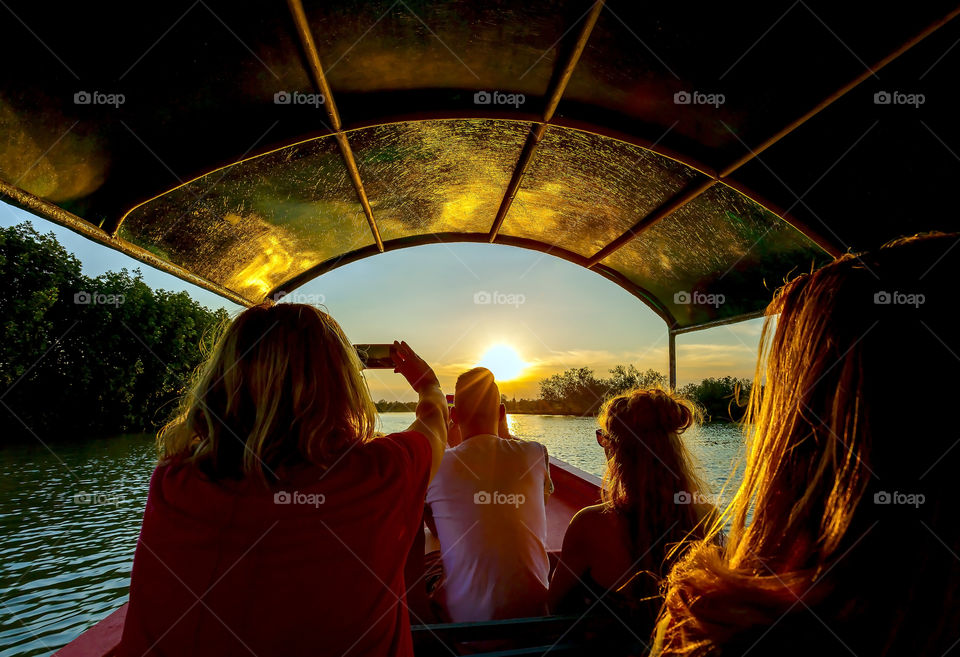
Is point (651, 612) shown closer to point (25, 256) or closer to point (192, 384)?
point (192, 384)

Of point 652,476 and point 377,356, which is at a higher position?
point 377,356

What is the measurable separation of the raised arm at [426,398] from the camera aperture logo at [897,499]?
1.13 metres

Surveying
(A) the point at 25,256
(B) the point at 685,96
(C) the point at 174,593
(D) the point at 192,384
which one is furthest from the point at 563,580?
(A) the point at 25,256

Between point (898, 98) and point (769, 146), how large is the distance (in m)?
0.69

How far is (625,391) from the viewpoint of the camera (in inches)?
101

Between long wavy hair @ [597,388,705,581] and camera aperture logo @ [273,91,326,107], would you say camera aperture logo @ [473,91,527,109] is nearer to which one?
camera aperture logo @ [273,91,326,107]

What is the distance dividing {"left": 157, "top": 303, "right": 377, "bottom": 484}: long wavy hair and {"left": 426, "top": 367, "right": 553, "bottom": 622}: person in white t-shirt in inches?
43.9

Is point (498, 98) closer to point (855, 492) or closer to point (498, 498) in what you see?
point (498, 498)

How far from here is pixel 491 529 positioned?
7.94ft

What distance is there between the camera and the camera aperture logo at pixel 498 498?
8.08ft

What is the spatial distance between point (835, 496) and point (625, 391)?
77.1 inches

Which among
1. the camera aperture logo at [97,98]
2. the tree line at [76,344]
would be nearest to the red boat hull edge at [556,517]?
the camera aperture logo at [97,98]

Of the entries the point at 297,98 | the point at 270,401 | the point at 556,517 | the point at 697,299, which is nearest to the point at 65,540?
the point at 556,517

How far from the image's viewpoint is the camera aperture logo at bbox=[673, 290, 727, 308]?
5.86 meters
